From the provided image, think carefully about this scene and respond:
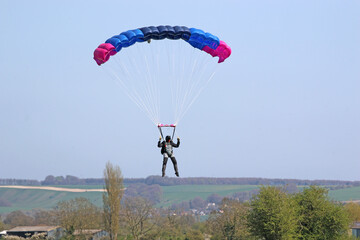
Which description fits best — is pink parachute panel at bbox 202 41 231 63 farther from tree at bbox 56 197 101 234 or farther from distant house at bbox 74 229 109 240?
tree at bbox 56 197 101 234

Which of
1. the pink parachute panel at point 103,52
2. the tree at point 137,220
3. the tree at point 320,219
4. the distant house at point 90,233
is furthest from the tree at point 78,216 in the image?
the pink parachute panel at point 103,52

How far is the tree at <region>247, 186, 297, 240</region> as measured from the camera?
4756 centimetres

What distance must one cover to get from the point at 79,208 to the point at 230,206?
22.1 metres

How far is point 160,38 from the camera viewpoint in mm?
33719

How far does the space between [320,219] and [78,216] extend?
134ft

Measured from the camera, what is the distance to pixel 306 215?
50.1 m

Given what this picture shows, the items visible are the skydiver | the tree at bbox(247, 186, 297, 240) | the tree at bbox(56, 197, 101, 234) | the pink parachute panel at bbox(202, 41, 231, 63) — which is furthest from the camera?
the tree at bbox(56, 197, 101, 234)

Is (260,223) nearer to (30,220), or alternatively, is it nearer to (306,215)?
(306,215)

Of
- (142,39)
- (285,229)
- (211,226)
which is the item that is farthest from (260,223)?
(211,226)

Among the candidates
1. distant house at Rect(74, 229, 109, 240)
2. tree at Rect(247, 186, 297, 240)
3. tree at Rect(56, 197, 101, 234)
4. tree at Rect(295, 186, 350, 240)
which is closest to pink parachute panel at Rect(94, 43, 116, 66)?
tree at Rect(247, 186, 297, 240)

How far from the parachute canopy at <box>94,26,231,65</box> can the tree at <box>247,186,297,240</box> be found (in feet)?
56.4

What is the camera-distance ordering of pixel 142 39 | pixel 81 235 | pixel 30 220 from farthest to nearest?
pixel 30 220
pixel 81 235
pixel 142 39

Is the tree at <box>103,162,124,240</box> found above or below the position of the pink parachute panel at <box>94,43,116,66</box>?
below

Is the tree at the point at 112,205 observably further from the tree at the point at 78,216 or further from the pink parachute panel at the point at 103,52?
the pink parachute panel at the point at 103,52
